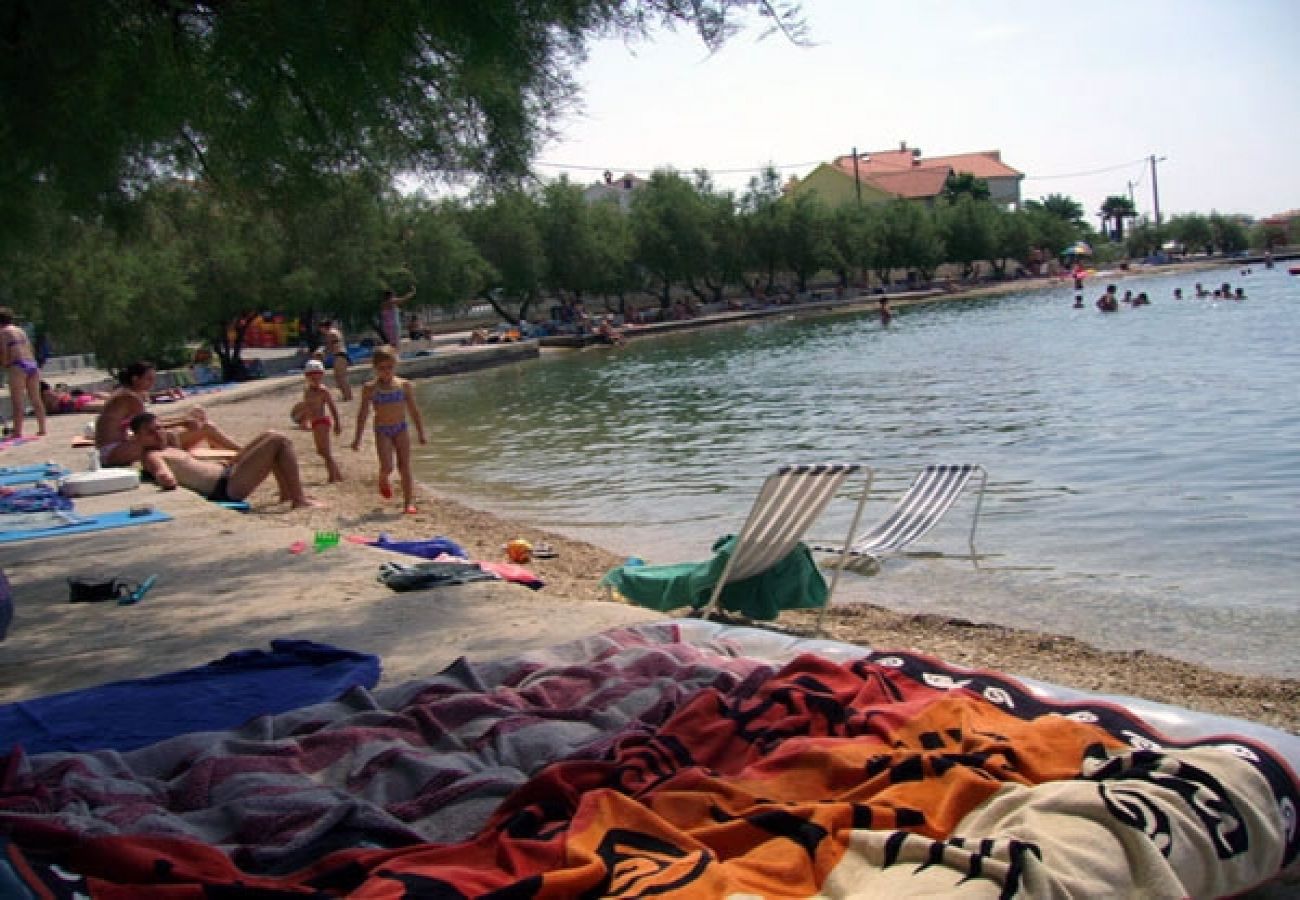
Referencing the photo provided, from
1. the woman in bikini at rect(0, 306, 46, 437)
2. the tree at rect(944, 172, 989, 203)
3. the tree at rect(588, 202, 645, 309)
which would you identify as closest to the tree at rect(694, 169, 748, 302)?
the tree at rect(588, 202, 645, 309)

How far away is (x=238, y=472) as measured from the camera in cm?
1086

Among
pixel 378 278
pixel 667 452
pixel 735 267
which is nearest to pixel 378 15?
pixel 667 452

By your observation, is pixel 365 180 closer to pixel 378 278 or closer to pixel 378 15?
pixel 378 15

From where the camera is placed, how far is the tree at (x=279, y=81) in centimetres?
545

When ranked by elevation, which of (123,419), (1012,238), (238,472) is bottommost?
(238,472)

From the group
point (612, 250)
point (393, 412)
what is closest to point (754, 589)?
point (393, 412)

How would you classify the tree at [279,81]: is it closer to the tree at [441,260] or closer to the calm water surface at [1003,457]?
the calm water surface at [1003,457]

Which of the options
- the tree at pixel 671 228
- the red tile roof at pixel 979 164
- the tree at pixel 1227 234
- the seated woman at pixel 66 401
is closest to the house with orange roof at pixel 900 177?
the red tile roof at pixel 979 164

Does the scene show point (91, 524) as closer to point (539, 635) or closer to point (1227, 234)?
Result: point (539, 635)

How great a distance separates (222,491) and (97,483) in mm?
1076

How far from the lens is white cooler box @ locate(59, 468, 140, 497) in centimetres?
1014

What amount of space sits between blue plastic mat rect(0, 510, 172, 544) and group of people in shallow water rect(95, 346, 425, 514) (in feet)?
5.26

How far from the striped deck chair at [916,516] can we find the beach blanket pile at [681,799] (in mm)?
3787

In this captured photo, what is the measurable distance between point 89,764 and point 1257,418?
631 inches
